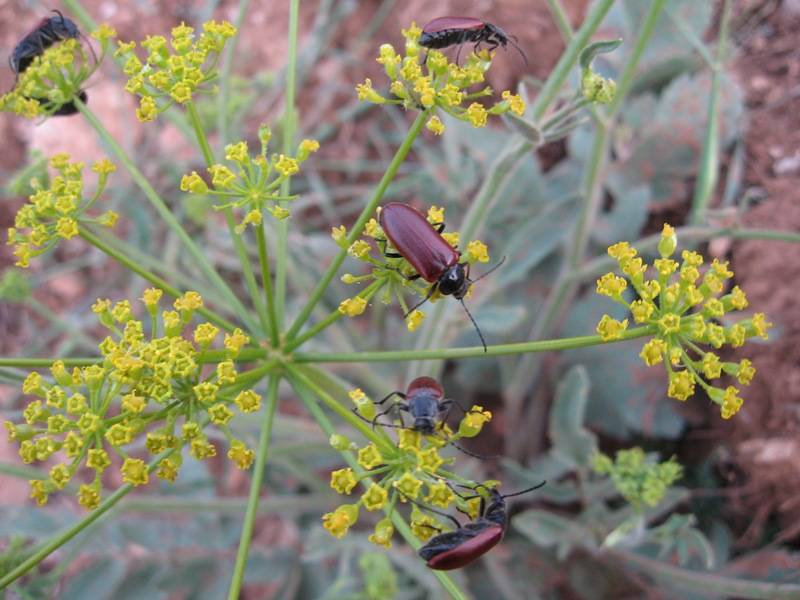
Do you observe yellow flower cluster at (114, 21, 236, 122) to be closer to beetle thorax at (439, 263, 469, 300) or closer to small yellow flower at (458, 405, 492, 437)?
beetle thorax at (439, 263, 469, 300)

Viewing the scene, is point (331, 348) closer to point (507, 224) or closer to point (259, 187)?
point (507, 224)

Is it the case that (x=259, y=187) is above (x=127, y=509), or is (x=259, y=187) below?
above

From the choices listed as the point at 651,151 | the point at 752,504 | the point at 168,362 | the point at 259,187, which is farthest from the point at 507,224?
the point at 168,362

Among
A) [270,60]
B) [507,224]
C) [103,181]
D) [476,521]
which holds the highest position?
[270,60]

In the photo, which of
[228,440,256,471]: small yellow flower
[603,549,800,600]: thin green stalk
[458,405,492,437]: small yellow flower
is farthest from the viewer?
[603,549,800,600]: thin green stalk

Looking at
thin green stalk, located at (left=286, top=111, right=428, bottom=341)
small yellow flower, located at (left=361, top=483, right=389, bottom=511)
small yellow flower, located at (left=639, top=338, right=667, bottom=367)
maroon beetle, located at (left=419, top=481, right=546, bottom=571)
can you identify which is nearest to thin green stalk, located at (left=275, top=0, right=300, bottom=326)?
thin green stalk, located at (left=286, top=111, right=428, bottom=341)

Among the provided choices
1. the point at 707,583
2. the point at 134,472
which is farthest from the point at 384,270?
the point at 707,583
